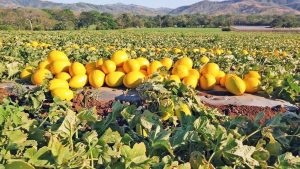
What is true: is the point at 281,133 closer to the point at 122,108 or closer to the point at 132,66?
the point at 122,108

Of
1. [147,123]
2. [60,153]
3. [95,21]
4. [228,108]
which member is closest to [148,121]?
[147,123]

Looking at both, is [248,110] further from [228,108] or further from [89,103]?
[89,103]

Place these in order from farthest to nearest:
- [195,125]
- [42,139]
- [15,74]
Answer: [15,74] < [195,125] < [42,139]

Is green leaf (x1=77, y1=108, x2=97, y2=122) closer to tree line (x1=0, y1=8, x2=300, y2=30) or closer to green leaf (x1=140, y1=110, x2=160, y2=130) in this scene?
green leaf (x1=140, y1=110, x2=160, y2=130)

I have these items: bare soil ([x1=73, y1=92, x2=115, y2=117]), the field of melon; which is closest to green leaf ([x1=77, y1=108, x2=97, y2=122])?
the field of melon

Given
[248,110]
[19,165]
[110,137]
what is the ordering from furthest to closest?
[248,110] → [110,137] → [19,165]

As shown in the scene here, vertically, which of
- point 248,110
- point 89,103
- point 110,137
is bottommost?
point 248,110

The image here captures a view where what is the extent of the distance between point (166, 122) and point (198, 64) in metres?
3.20

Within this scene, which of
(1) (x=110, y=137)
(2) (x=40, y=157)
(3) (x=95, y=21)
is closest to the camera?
(2) (x=40, y=157)

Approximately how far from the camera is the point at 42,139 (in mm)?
2447

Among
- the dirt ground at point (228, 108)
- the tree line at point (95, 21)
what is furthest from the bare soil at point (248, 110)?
the tree line at point (95, 21)

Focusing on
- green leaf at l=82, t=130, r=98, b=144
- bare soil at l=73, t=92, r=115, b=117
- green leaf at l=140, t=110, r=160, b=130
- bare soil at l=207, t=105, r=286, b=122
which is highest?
green leaf at l=82, t=130, r=98, b=144

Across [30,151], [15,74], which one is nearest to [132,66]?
[15,74]

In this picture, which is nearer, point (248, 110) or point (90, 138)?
point (90, 138)
